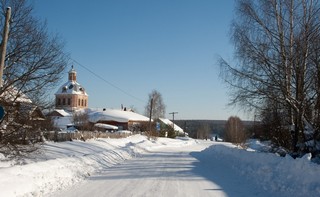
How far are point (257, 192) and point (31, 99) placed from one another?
10.6 meters

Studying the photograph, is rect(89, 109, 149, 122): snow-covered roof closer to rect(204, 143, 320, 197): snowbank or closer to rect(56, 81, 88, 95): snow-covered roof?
rect(56, 81, 88, 95): snow-covered roof

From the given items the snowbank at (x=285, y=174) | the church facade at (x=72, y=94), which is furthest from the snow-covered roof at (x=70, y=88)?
the snowbank at (x=285, y=174)

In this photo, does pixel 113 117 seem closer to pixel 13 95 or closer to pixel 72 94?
pixel 72 94

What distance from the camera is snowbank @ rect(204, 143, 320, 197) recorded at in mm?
10844

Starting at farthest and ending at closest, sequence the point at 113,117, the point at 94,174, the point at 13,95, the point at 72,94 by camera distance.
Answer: the point at 72,94, the point at 113,117, the point at 94,174, the point at 13,95

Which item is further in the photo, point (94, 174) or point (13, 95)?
point (94, 174)

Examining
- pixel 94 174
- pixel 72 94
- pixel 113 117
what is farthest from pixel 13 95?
pixel 72 94

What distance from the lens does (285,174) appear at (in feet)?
41.7

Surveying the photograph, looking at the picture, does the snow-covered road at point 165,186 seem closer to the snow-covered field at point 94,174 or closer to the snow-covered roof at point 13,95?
the snow-covered field at point 94,174

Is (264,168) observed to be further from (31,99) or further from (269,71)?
(31,99)

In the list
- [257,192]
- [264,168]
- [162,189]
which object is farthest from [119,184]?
[264,168]

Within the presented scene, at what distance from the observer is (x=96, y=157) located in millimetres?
21156

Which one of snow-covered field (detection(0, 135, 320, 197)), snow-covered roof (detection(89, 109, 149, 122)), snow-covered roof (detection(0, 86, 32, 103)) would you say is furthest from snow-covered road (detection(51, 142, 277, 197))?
snow-covered roof (detection(89, 109, 149, 122))

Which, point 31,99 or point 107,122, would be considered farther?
point 107,122
